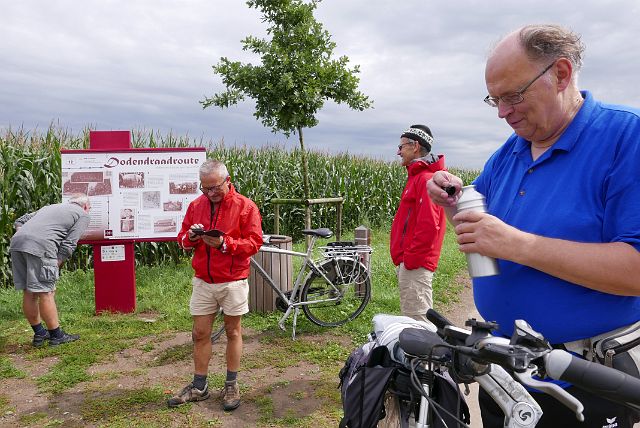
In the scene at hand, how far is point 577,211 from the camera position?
1.52m

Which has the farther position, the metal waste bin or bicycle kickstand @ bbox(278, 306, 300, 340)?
the metal waste bin

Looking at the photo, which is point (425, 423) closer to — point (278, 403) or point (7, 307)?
point (278, 403)

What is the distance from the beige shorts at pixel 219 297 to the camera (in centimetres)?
457

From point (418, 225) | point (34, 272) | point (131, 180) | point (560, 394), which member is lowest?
point (34, 272)

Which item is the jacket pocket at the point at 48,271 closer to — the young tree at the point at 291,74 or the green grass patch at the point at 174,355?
the green grass patch at the point at 174,355


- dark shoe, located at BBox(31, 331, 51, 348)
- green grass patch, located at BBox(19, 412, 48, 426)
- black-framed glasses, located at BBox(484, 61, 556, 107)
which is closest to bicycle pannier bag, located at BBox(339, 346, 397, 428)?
black-framed glasses, located at BBox(484, 61, 556, 107)

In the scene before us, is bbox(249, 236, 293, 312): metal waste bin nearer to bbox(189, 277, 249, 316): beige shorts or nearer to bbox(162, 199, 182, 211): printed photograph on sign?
bbox(162, 199, 182, 211): printed photograph on sign

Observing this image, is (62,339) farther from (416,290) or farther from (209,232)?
(416,290)

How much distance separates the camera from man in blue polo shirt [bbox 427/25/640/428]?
56.4 inches

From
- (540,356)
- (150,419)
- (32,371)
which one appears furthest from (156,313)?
(540,356)

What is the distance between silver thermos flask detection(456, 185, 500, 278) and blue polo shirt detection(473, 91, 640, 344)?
0.63 ft

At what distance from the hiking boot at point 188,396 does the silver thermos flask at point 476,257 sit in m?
3.84

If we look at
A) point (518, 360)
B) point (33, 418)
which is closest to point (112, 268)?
point (33, 418)

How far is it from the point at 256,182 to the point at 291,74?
4738 millimetres
